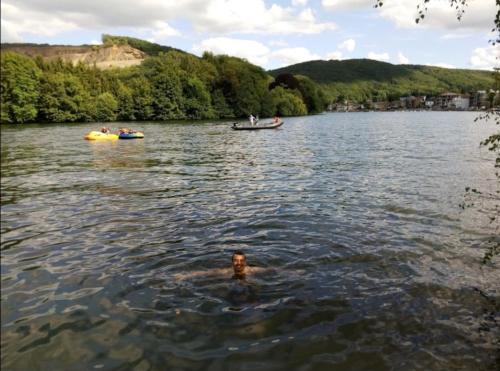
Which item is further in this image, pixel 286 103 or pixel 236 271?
pixel 286 103

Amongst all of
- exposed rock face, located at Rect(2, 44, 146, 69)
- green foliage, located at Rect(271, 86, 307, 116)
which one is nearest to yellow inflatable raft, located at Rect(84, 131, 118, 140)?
green foliage, located at Rect(271, 86, 307, 116)

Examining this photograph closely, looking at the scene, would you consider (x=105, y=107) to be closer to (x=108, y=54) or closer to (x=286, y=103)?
(x=286, y=103)

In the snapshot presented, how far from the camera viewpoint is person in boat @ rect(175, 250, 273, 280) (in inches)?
386

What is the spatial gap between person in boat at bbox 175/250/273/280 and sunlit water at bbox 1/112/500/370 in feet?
0.72

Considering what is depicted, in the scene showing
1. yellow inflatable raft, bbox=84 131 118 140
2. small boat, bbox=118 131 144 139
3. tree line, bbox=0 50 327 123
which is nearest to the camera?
yellow inflatable raft, bbox=84 131 118 140

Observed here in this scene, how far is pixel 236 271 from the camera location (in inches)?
388

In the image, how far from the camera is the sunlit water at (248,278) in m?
7.04

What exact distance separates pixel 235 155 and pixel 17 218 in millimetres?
21525

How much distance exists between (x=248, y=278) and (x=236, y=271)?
375 millimetres

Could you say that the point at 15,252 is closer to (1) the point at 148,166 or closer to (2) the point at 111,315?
(2) the point at 111,315

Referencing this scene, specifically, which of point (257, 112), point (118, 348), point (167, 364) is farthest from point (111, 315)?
point (257, 112)

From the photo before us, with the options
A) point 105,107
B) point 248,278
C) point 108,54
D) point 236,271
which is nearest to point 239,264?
point 236,271

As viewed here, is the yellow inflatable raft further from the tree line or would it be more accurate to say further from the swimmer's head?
the swimmer's head

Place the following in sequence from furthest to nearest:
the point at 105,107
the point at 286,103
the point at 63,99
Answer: the point at 286,103 → the point at 105,107 → the point at 63,99
